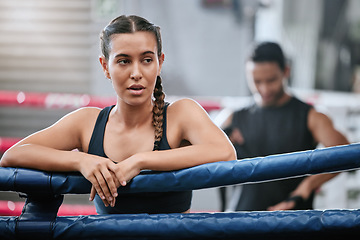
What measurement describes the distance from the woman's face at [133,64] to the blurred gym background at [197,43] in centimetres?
267

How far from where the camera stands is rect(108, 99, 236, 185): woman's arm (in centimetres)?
124

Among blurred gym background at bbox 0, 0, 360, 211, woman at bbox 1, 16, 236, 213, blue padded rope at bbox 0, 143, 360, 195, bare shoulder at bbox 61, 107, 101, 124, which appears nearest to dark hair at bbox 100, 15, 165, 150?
woman at bbox 1, 16, 236, 213

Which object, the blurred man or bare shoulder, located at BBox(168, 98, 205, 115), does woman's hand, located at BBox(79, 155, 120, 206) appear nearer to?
bare shoulder, located at BBox(168, 98, 205, 115)

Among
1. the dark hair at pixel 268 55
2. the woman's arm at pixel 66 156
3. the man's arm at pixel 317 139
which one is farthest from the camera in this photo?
the dark hair at pixel 268 55

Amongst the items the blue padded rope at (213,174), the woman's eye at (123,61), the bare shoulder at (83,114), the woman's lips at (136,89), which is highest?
the woman's eye at (123,61)

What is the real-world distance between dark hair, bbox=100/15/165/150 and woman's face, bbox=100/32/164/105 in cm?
2

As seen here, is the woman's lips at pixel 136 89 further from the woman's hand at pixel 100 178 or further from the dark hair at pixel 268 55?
the dark hair at pixel 268 55

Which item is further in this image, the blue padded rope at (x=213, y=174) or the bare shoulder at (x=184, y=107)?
the bare shoulder at (x=184, y=107)

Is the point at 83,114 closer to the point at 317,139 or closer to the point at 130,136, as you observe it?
the point at 130,136

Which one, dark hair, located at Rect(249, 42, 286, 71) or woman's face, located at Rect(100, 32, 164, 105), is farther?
dark hair, located at Rect(249, 42, 286, 71)

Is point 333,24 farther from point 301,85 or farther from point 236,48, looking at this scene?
point 236,48

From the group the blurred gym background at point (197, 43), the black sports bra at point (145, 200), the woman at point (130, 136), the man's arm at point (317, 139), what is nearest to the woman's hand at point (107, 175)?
the woman at point (130, 136)

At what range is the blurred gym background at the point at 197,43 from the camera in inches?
168

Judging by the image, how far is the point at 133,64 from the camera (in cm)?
139
